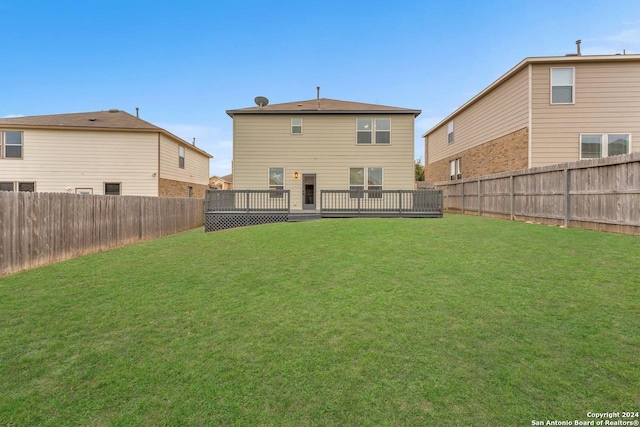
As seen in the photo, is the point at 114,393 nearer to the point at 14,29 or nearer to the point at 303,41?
the point at 303,41

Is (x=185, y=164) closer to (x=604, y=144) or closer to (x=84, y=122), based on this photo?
(x=84, y=122)

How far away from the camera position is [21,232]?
6668 millimetres

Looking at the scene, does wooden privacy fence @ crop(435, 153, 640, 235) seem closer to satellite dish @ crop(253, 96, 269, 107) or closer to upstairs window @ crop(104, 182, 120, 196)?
satellite dish @ crop(253, 96, 269, 107)

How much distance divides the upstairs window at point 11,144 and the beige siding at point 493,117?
1115 inches

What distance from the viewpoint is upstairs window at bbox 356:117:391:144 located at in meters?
17.0

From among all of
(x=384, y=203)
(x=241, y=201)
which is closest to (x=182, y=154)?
(x=241, y=201)

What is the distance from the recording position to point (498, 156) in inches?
658

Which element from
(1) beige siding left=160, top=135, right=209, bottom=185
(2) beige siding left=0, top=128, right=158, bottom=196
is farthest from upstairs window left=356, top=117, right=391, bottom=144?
(2) beige siding left=0, top=128, right=158, bottom=196

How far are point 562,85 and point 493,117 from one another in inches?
141

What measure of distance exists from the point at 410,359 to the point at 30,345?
160 inches

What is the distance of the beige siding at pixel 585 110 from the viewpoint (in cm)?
1368

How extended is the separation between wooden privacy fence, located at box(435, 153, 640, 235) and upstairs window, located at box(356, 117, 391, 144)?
5.82 m

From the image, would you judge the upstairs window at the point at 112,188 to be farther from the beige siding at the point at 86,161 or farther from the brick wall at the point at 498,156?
the brick wall at the point at 498,156

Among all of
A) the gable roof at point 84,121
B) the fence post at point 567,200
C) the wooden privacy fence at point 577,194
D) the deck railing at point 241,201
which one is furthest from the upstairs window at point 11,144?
the fence post at point 567,200
